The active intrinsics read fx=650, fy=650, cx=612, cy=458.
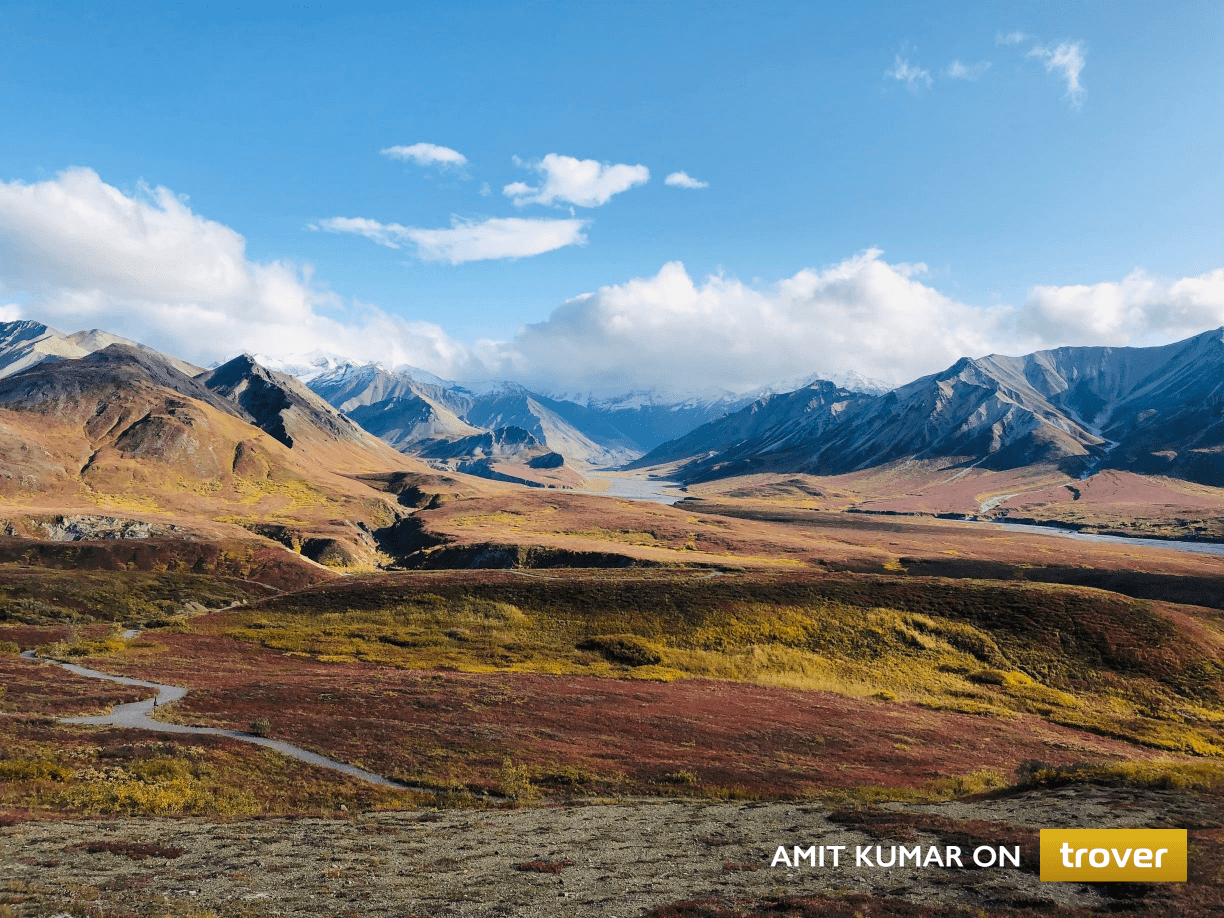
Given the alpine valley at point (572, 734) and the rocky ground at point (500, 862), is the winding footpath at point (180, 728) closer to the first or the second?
the alpine valley at point (572, 734)

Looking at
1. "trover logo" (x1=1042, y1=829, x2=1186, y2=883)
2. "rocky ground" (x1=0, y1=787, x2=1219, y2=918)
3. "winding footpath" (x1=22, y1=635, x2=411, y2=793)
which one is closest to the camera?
"rocky ground" (x1=0, y1=787, x2=1219, y2=918)

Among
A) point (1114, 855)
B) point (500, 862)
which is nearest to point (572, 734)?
point (500, 862)

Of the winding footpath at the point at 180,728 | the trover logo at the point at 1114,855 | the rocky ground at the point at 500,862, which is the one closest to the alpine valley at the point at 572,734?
the rocky ground at the point at 500,862

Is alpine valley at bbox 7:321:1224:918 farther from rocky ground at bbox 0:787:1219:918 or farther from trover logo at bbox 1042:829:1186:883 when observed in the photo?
trover logo at bbox 1042:829:1186:883

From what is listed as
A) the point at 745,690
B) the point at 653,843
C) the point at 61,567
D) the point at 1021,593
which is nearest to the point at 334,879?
the point at 653,843

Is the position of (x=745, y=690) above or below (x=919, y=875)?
below

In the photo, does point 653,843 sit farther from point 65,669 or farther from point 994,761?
point 65,669

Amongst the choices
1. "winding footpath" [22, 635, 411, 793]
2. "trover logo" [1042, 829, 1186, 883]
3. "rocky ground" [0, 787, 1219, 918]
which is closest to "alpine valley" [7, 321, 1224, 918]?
"rocky ground" [0, 787, 1219, 918]

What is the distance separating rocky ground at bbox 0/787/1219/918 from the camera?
59.9 feet

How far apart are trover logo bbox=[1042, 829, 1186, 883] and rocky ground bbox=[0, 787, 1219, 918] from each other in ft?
2.66

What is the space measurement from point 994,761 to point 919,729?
272 inches

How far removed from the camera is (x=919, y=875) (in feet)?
69.9

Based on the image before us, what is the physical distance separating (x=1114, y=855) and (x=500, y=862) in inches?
852

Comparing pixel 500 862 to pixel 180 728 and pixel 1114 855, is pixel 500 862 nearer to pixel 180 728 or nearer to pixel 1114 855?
pixel 1114 855
